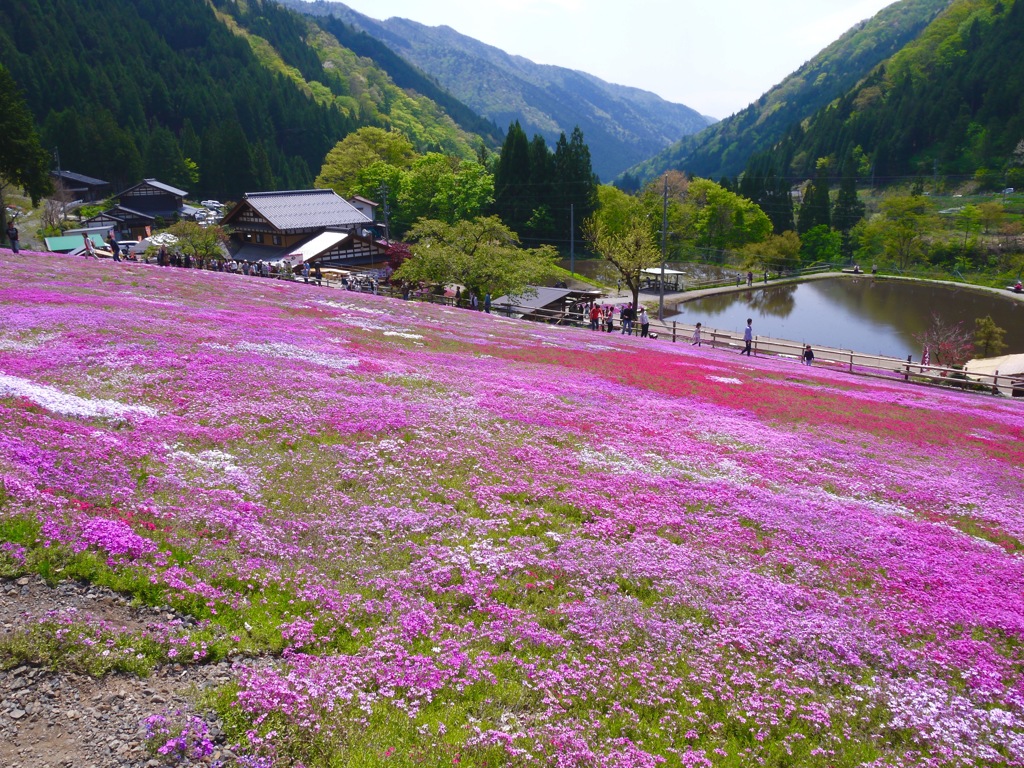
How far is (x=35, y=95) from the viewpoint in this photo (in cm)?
14450

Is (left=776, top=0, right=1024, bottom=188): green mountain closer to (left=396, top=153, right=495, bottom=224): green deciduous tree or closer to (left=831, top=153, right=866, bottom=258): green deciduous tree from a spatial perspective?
(left=831, top=153, right=866, bottom=258): green deciduous tree

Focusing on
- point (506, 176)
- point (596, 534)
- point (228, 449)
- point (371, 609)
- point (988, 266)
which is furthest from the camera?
point (506, 176)

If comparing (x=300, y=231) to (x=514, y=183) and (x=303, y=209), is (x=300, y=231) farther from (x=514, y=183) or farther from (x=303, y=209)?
(x=514, y=183)

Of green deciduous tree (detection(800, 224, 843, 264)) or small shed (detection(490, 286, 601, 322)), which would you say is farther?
green deciduous tree (detection(800, 224, 843, 264))

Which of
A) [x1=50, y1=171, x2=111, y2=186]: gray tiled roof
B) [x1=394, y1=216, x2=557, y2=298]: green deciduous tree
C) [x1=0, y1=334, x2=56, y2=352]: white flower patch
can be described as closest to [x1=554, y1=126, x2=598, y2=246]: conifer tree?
[x1=394, y1=216, x2=557, y2=298]: green deciduous tree

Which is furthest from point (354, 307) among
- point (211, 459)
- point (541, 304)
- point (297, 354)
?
point (211, 459)

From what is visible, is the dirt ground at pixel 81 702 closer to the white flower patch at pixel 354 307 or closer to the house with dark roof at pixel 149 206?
the white flower patch at pixel 354 307

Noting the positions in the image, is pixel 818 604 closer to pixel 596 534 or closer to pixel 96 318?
pixel 596 534

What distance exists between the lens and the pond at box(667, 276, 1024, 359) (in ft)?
238

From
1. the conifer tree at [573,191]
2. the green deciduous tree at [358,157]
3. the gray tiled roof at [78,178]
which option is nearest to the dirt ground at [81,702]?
the conifer tree at [573,191]

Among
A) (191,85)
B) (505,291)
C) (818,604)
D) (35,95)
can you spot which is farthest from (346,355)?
(191,85)

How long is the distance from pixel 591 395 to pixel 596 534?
11.3 meters

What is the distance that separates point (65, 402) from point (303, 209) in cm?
8283

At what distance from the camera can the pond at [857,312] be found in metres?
72.5
